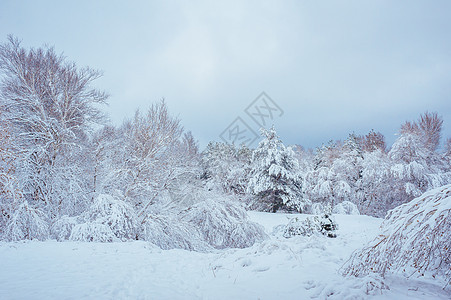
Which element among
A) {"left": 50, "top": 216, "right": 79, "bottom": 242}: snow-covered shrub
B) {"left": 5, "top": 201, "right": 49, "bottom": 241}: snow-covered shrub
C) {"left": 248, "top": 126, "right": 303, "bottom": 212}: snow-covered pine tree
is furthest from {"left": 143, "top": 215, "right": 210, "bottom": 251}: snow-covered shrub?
{"left": 248, "top": 126, "right": 303, "bottom": 212}: snow-covered pine tree

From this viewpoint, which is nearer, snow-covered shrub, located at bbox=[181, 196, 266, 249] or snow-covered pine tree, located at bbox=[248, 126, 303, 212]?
snow-covered shrub, located at bbox=[181, 196, 266, 249]

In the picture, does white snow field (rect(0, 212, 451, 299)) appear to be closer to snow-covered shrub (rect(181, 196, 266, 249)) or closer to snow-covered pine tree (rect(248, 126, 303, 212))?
snow-covered shrub (rect(181, 196, 266, 249))

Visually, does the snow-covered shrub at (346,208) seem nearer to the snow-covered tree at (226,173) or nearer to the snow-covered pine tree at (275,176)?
the snow-covered pine tree at (275,176)

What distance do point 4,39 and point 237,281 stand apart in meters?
11.4

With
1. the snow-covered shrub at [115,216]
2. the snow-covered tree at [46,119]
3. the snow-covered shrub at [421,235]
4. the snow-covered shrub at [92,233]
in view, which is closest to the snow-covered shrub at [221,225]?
the snow-covered shrub at [115,216]

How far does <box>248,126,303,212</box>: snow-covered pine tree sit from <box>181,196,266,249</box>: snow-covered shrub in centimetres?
541

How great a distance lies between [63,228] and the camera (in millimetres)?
7551

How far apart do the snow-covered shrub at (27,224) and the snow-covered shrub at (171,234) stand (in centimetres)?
315

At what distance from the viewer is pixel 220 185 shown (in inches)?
758

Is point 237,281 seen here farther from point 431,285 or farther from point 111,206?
point 111,206

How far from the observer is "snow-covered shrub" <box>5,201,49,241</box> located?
680cm

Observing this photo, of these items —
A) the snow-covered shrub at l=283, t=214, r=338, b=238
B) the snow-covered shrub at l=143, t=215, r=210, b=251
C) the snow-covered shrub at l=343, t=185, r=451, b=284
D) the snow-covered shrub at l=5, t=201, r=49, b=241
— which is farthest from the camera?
the snow-covered shrub at l=143, t=215, r=210, b=251

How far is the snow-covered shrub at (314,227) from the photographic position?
7262 millimetres

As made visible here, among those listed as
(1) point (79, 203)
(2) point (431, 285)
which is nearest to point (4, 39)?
(1) point (79, 203)
